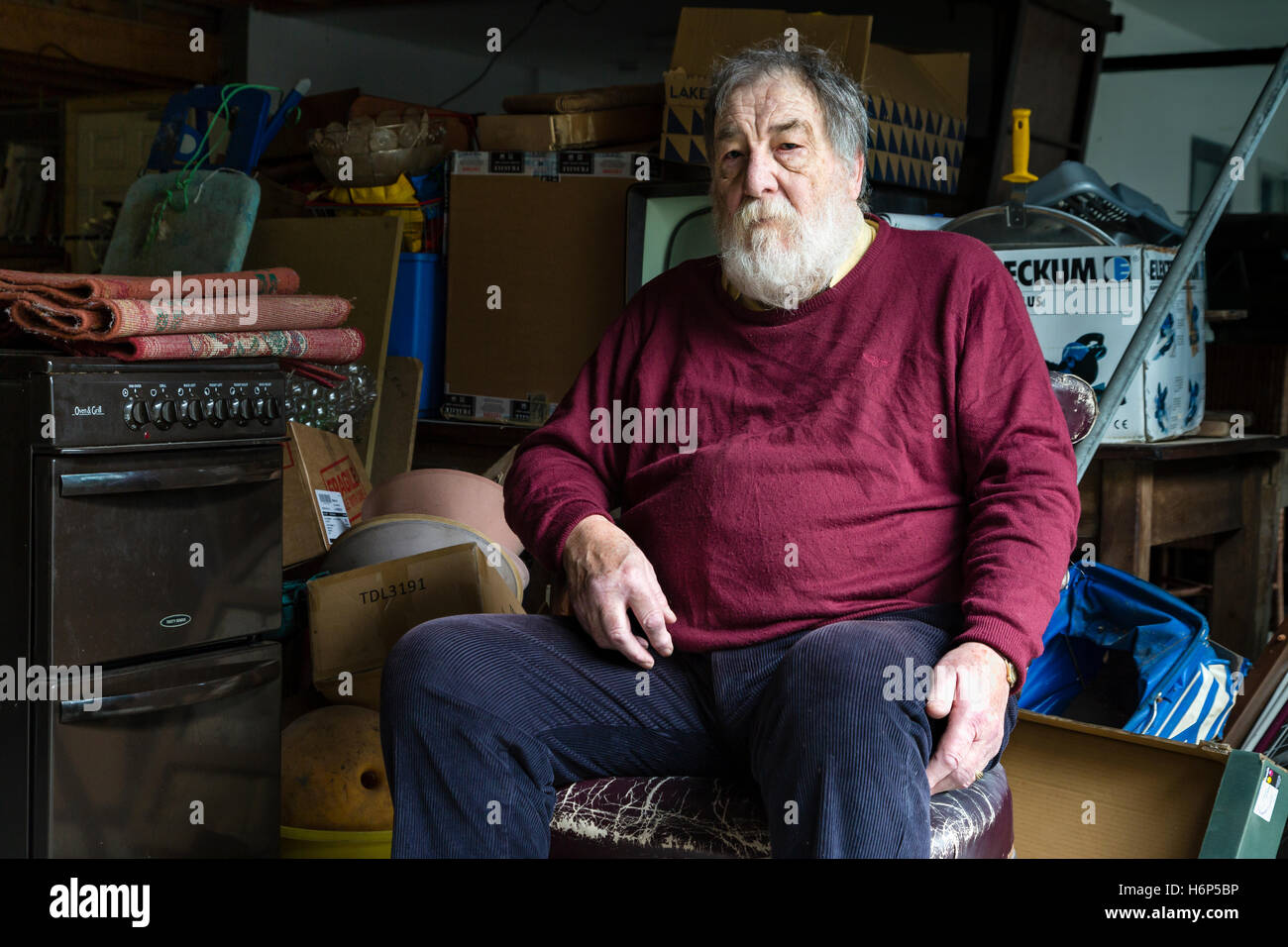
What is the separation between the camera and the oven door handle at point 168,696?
1884 mm

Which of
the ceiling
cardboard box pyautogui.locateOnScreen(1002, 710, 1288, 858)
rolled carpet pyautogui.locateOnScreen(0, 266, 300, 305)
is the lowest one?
cardboard box pyautogui.locateOnScreen(1002, 710, 1288, 858)

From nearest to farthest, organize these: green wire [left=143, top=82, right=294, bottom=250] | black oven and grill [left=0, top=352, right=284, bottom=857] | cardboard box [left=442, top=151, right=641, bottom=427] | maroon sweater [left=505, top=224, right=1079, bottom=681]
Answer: maroon sweater [left=505, top=224, right=1079, bottom=681], black oven and grill [left=0, top=352, right=284, bottom=857], green wire [left=143, top=82, right=294, bottom=250], cardboard box [left=442, top=151, right=641, bottom=427]

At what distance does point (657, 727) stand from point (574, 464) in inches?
17.3

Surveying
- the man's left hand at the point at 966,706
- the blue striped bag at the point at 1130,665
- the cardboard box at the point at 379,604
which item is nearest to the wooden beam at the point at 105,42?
the cardboard box at the point at 379,604

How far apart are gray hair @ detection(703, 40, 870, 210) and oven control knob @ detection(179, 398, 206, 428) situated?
931 millimetres

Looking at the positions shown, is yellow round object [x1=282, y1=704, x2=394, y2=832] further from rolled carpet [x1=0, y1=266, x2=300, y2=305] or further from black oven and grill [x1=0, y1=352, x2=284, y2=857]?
rolled carpet [x1=0, y1=266, x2=300, y2=305]

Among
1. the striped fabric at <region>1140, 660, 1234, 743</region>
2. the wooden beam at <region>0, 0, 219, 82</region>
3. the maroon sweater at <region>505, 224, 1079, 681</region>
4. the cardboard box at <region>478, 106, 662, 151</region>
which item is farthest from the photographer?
the wooden beam at <region>0, 0, 219, 82</region>

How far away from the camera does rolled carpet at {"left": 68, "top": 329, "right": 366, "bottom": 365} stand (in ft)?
6.49

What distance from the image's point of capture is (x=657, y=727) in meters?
1.62

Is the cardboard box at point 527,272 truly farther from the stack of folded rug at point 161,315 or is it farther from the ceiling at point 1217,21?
the ceiling at point 1217,21

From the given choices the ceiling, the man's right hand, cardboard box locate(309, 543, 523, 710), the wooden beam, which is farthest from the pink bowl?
the ceiling

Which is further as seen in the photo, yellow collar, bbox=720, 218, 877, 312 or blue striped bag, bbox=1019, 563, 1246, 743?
blue striped bag, bbox=1019, 563, 1246, 743

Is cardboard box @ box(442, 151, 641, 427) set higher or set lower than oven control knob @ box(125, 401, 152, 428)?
higher
